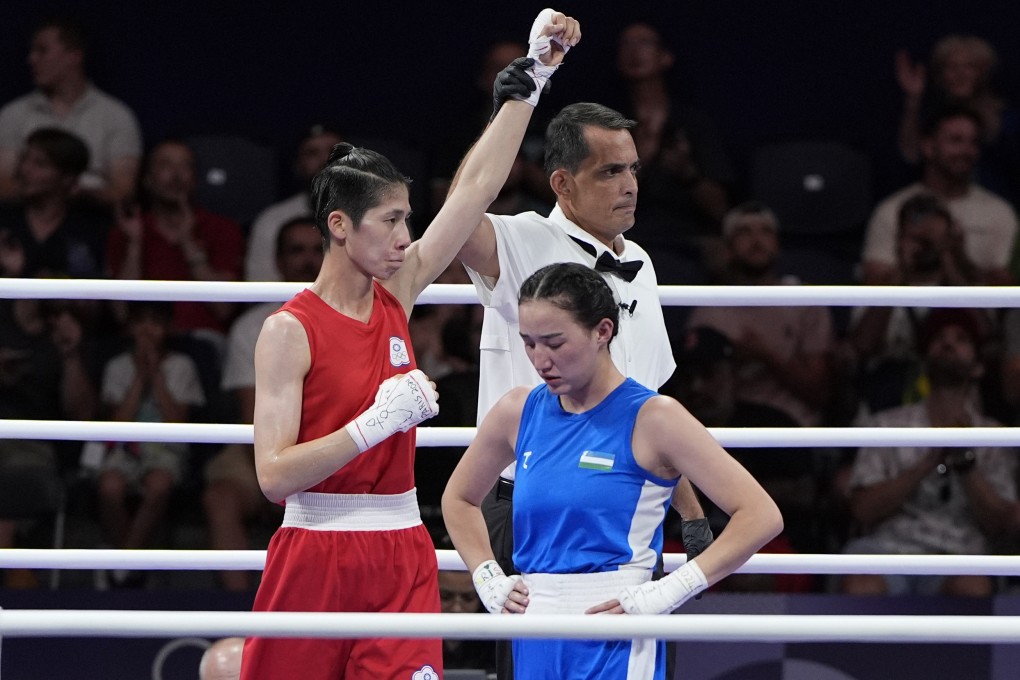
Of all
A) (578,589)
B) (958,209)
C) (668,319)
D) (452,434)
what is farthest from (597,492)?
(958,209)

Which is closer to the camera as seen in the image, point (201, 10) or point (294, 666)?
point (294, 666)

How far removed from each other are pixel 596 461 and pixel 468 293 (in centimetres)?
74

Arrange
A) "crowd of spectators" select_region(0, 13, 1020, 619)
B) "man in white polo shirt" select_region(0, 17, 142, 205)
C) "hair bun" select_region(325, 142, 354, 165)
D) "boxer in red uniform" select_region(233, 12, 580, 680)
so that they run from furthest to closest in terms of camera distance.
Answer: "man in white polo shirt" select_region(0, 17, 142, 205), "crowd of spectators" select_region(0, 13, 1020, 619), "hair bun" select_region(325, 142, 354, 165), "boxer in red uniform" select_region(233, 12, 580, 680)

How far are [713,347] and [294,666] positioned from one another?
8.32 feet

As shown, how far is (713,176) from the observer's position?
5.17 meters

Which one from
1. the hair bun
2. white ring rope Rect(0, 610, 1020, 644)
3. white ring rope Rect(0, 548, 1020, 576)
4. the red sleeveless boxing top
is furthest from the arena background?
white ring rope Rect(0, 610, 1020, 644)

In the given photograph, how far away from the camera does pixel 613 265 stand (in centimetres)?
272

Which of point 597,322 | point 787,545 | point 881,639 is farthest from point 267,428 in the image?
point 787,545

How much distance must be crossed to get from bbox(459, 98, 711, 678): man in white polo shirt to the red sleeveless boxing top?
1.37 feet

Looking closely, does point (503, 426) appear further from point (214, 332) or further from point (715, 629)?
point (214, 332)

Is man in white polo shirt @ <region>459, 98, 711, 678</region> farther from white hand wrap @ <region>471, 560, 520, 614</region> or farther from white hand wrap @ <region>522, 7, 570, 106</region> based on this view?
white hand wrap @ <region>471, 560, 520, 614</region>

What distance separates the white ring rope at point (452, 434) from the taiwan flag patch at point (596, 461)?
23.9 inches

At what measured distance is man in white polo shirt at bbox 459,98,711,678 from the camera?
269 centimetres

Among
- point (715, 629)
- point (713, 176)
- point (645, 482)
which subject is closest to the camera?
point (715, 629)
